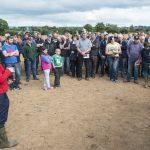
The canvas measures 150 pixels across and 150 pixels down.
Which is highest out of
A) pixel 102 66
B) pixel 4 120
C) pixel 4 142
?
pixel 4 120

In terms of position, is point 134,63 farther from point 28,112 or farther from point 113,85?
point 28,112

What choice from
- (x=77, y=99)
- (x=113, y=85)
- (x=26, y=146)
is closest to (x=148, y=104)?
(x=77, y=99)

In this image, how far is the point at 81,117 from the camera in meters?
10.8

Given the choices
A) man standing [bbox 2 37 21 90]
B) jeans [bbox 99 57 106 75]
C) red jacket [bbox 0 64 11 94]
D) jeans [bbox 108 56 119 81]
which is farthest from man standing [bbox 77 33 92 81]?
red jacket [bbox 0 64 11 94]

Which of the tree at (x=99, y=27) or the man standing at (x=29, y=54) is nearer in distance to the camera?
the man standing at (x=29, y=54)

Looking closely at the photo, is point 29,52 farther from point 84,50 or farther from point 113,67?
point 113,67

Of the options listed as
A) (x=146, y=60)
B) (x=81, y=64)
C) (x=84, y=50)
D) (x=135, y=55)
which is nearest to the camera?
(x=146, y=60)

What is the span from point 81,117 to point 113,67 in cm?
608

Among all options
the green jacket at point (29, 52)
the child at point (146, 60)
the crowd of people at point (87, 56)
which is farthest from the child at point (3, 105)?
the child at point (146, 60)

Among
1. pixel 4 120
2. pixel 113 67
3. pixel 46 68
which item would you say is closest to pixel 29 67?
pixel 46 68

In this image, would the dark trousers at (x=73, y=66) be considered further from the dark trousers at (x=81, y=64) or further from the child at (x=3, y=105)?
the child at (x=3, y=105)

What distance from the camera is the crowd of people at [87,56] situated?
1538 cm

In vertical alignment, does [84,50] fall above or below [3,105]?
above

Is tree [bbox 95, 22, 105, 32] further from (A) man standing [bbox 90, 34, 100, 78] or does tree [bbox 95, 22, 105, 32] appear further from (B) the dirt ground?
(B) the dirt ground
